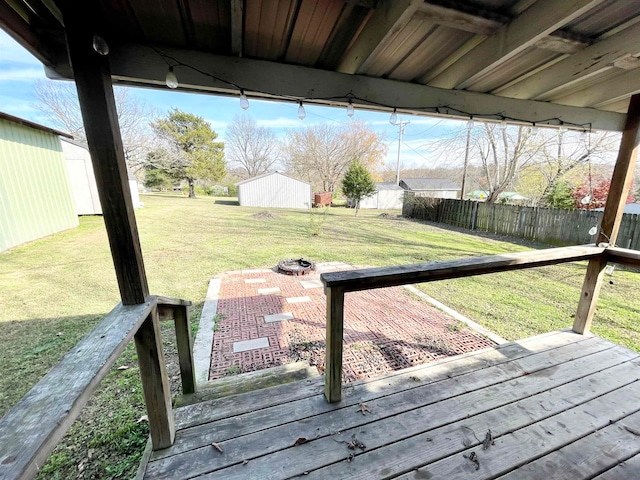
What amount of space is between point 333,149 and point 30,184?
23.1 m

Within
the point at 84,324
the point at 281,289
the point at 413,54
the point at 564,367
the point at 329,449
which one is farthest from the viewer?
the point at 281,289

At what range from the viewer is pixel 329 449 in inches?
52.9

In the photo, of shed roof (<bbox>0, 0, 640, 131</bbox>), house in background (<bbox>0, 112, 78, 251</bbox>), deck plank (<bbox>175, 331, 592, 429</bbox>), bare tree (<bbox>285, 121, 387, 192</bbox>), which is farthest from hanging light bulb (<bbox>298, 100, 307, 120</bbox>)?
bare tree (<bbox>285, 121, 387, 192</bbox>)

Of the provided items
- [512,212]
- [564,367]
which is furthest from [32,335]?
[512,212]

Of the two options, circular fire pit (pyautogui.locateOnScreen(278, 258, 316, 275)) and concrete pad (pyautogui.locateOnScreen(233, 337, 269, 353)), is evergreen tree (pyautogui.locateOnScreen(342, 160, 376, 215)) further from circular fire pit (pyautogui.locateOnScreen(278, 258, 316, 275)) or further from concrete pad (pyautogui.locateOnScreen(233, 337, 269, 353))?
concrete pad (pyautogui.locateOnScreen(233, 337, 269, 353))

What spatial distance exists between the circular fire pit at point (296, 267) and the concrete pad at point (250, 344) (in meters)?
2.23

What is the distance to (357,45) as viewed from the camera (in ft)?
5.22

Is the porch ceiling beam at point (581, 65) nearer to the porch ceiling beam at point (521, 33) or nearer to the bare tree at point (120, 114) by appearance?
the porch ceiling beam at point (521, 33)

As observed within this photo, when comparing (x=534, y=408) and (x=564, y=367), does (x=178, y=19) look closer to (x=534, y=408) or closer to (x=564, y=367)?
(x=534, y=408)

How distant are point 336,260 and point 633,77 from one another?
4.85 meters

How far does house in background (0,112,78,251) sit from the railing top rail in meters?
8.72

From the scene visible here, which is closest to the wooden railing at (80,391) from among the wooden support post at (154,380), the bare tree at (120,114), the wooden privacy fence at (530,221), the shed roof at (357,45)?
the wooden support post at (154,380)

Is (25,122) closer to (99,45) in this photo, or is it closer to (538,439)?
(99,45)

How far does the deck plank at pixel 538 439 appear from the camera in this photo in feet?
4.10
